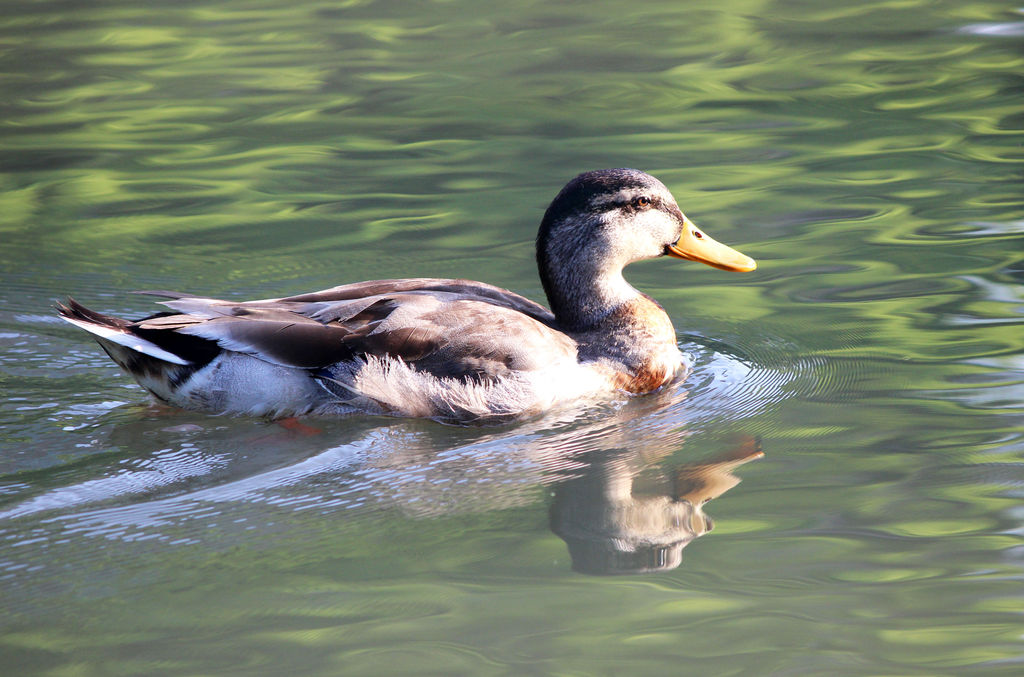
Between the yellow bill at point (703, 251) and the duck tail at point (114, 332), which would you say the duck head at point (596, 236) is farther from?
the duck tail at point (114, 332)

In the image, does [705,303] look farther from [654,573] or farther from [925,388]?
[654,573]

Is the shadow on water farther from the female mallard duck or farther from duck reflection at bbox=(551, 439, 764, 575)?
the female mallard duck

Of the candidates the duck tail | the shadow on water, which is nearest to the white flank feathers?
the duck tail

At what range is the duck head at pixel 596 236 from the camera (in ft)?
21.1

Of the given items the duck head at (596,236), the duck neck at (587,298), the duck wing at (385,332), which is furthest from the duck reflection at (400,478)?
the duck head at (596,236)

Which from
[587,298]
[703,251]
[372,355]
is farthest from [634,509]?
[703,251]

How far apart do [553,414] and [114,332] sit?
2160 mm

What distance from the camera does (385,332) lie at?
596 centimetres

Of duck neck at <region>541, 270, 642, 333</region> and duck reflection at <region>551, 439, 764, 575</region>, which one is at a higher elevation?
duck neck at <region>541, 270, 642, 333</region>

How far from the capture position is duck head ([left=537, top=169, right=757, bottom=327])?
644 cm

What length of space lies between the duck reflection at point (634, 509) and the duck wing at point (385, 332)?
79 cm

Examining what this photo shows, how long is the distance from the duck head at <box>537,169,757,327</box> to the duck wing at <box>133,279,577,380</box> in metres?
0.44

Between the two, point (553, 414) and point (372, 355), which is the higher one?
point (372, 355)

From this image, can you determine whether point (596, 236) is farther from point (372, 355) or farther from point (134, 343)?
point (134, 343)
